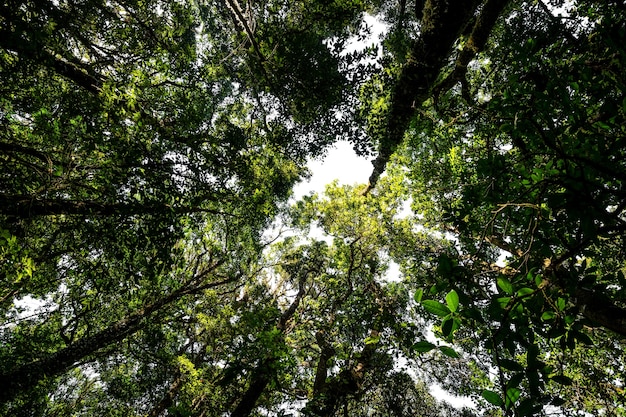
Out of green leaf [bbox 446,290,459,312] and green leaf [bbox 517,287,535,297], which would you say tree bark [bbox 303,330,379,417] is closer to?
green leaf [bbox 517,287,535,297]

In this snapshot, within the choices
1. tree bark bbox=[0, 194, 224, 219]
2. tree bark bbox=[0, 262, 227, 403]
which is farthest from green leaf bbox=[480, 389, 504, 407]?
tree bark bbox=[0, 262, 227, 403]

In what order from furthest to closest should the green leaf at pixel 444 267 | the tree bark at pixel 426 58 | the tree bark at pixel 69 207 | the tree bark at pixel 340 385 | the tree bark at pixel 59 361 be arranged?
the tree bark at pixel 59 361, the tree bark at pixel 340 385, the tree bark at pixel 426 58, the tree bark at pixel 69 207, the green leaf at pixel 444 267

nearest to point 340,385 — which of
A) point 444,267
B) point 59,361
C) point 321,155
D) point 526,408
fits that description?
point 321,155

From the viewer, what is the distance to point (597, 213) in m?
1.53

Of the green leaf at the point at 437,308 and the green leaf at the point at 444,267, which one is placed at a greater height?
the green leaf at the point at 444,267

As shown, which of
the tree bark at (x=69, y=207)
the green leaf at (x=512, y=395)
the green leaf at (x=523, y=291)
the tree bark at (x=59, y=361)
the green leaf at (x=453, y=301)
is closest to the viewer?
the green leaf at (x=512, y=395)

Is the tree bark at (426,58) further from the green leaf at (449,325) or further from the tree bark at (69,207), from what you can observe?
the green leaf at (449,325)

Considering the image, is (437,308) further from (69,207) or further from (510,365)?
(69,207)

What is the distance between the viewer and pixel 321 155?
824 cm

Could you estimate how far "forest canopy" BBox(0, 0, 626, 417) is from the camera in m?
1.91

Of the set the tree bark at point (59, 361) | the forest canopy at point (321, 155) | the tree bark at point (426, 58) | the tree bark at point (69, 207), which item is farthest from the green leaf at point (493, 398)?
the tree bark at point (59, 361)

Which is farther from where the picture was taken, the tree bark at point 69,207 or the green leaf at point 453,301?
the tree bark at point 69,207

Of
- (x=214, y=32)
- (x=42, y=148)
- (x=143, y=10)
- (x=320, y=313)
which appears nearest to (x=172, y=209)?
(x=42, y=148)

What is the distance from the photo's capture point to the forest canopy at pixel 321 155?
1907mm
